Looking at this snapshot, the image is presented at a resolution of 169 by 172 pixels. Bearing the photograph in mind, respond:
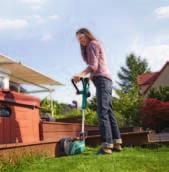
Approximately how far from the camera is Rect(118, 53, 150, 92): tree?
90625mm

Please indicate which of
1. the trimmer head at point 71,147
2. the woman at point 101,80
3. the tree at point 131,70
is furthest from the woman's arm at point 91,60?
the tree at point 131,70

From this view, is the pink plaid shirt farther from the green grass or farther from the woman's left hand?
the green grass

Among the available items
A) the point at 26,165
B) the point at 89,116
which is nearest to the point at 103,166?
the point at 26,165

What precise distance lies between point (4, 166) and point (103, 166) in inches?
42.9

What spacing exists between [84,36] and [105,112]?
1.15 metres

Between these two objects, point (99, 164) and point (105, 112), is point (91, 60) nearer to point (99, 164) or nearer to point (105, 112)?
point (105, 112)

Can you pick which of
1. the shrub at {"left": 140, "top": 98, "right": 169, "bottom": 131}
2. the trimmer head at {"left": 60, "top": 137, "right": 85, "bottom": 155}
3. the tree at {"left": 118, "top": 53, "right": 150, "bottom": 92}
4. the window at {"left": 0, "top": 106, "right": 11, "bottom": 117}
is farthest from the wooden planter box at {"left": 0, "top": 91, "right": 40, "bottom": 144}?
the tree at {"left": 118, "top": 53, "right": 150, "bottom": 92}

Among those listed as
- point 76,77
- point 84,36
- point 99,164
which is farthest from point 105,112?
point 99,164

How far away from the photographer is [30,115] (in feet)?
25.9

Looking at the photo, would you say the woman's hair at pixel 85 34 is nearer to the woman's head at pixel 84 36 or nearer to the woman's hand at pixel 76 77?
the woman's head at pixel 84 36

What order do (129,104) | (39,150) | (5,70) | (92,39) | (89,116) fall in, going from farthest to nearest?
1. (129,104)
2. (89,116)
3. (5,70)
4. (92,39)
5. (39,150)

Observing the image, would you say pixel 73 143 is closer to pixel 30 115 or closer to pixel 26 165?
pixel 30 115

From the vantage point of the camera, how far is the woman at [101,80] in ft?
22.7

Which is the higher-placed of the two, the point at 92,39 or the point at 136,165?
the point at 92,39
